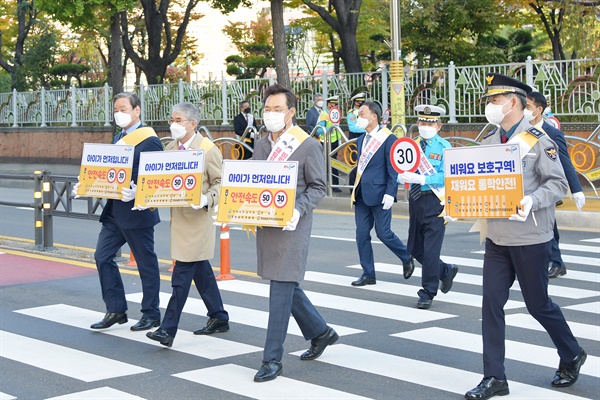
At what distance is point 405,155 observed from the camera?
9.95 meters

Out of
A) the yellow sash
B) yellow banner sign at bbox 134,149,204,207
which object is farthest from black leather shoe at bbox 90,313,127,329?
the yellow sash

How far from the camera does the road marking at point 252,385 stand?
6555 mm

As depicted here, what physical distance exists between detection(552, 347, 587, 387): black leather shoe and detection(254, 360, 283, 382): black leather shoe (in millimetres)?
1854

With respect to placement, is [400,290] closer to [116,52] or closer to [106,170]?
[106,170]

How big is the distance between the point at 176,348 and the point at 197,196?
4.04 feet

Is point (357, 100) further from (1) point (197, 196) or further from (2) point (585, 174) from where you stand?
(1) point (197, 196)

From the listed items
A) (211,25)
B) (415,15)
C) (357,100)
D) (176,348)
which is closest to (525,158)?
(176,348)

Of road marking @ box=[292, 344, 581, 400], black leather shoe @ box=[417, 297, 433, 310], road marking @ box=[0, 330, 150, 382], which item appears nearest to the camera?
road marking @ box=[292, 344, 581, 400]

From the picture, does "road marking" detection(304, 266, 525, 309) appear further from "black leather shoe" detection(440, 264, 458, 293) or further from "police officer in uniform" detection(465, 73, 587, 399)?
"police officer in uniform" detection(465, 73, 587, 399)

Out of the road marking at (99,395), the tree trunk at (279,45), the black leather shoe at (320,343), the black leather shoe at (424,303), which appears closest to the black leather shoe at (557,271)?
the black leather shoe at (424,303)

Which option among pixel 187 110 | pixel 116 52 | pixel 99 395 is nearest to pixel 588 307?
pixel 187 110

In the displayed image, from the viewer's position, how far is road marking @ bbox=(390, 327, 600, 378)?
24.3 ft

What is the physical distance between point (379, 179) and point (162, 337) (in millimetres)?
3475

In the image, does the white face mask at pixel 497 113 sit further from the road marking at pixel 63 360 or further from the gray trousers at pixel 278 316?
the road marking at pixel 63 360
